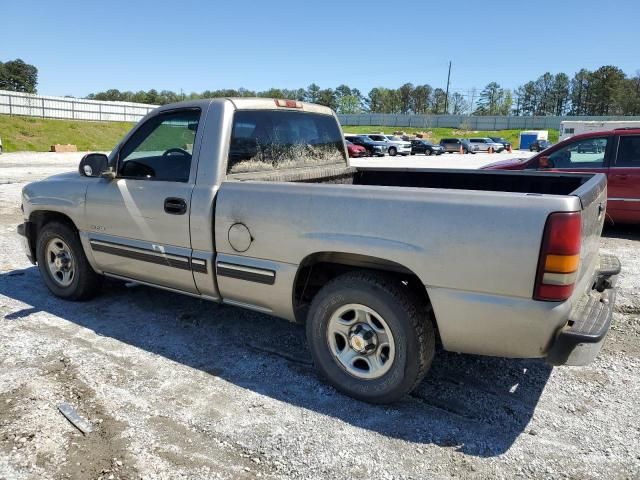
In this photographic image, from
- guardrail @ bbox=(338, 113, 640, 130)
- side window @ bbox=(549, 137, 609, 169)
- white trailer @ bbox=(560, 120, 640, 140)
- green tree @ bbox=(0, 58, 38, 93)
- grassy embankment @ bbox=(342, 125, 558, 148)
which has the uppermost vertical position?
green tree @ bbox=(0, 58, 38, 93)

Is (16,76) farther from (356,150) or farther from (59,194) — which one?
(59,194)

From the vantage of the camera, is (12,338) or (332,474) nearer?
(332,474)

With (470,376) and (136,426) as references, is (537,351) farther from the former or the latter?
(136,426)

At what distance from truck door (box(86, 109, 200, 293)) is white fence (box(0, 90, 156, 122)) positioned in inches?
1584

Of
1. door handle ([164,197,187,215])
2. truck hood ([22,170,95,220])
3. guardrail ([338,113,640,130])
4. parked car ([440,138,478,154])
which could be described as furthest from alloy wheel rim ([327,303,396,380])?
guardrail ([338,113,640,130])

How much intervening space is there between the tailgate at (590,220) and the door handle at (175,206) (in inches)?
100

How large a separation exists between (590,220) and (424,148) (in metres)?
43.5

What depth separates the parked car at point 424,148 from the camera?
4506 centimetres

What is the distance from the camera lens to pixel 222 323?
4.47 meters

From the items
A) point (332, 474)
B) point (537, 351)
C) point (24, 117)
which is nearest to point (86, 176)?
point (332, 474)

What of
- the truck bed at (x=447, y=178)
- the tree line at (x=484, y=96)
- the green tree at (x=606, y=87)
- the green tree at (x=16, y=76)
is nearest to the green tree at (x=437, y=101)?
the tree line at (x=484, y=96)

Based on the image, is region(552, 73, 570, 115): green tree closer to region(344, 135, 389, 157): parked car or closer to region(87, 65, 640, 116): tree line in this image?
region(87, 65, 640, 116): tree line

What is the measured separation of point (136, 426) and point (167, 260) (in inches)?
52.8

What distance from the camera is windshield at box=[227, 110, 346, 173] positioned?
152 inches
